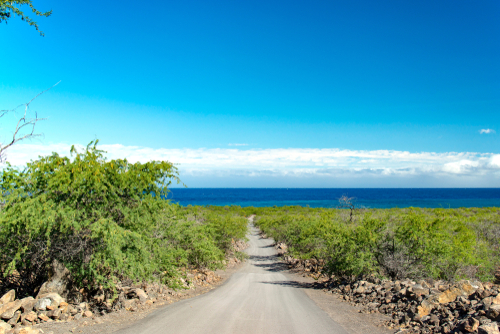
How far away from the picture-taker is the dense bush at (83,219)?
28.3ft

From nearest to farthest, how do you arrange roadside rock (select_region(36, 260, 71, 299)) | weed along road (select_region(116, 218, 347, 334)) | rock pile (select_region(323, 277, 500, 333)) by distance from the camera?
rock pile (select_region(323, 277, 500, 333)) → weed along road (select_region(116, 218, 347, 334)) → roadside rock (select_region(36, 260, 71, 299))

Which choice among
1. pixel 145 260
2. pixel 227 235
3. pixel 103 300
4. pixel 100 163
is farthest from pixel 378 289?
pixel 227 235

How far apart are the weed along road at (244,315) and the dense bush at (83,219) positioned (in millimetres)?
1586

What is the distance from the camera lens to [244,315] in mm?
9430

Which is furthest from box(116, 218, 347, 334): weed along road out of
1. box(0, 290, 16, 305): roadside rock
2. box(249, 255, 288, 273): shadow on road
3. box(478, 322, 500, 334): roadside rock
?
box(249, 255, 288, 273): shadow on road

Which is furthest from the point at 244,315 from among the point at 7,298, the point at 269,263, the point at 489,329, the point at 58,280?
the point at 269,263

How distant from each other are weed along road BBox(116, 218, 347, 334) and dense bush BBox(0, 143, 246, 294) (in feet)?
5.20

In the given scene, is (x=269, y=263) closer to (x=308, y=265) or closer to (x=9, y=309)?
(x=308, y=265)

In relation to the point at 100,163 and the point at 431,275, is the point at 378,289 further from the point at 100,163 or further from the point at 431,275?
the point at 100,163

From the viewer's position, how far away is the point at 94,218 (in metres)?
9.18

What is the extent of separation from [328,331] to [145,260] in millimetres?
5763

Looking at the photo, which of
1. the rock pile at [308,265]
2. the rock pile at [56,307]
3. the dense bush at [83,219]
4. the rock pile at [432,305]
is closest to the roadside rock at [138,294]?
the rock pile at [56,307]

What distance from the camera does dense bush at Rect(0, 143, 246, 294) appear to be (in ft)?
28.3

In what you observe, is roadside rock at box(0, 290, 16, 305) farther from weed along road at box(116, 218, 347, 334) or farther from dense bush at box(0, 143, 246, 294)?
weed along road at box(116, 218, 347, 334)
